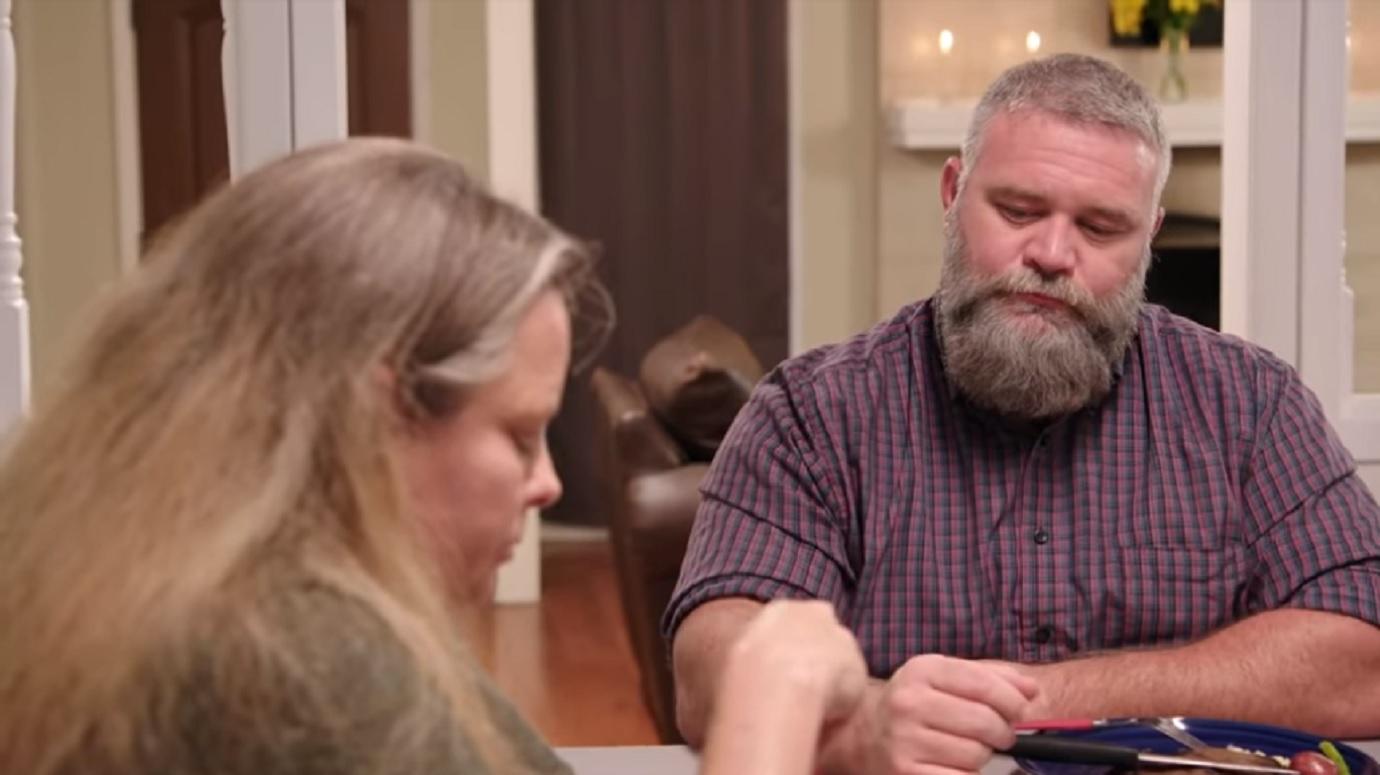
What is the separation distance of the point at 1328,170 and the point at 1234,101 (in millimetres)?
141

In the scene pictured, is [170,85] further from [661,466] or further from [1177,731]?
[1177,731]

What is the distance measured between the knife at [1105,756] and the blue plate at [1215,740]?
40 mm

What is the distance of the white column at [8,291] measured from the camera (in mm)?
2346

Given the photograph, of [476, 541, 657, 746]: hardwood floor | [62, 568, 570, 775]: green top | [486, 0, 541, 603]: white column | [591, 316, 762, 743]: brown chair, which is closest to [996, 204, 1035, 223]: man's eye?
[62, 568, 570, 775]: green top

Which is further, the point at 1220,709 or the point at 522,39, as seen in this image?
the point at 522,39

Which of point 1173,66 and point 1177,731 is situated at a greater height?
point 1173,66

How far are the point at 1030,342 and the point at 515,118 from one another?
3230 mm

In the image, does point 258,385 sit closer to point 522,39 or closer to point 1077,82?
point 1077,82

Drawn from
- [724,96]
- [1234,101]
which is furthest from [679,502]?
[724,96]

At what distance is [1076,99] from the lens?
1819mm

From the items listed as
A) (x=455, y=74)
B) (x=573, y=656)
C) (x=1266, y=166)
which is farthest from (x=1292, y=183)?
(x=573, y=656)

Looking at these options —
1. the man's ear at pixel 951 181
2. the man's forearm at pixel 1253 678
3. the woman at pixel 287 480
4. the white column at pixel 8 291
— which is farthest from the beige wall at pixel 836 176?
the woman at pixel 287 480

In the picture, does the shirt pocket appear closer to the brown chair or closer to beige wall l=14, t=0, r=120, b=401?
the brown chair

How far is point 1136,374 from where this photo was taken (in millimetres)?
1888
